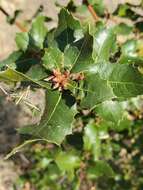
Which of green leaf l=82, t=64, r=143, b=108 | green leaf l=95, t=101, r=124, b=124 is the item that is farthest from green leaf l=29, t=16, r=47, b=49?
green leaf l=82, t=64, r=143, b=108

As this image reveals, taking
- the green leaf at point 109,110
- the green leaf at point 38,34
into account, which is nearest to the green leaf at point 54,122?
the green leaf at point 109,110

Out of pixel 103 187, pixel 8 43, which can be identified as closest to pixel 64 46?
pixel 103 187

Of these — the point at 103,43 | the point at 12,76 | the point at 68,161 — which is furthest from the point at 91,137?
the point at 12,76

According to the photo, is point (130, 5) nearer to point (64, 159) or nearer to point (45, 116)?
point (64, 159)

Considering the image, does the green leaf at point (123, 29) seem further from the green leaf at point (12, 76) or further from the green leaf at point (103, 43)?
the green leaf at point (12, 76)

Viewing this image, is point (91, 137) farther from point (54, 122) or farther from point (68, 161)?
point (54, 122)

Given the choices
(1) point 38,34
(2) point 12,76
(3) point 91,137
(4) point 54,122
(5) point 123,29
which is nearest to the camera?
(2) point 12,76
